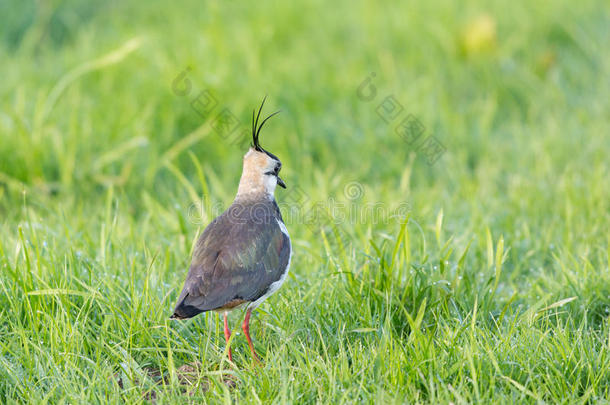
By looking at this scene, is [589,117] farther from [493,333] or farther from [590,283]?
[493,333]

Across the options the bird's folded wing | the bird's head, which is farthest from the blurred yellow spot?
the bird's folded wing

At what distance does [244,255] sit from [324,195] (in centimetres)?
180

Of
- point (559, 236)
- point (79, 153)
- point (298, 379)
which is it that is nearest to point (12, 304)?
point (298, 379)

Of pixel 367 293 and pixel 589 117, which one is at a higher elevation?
pixel 367 293

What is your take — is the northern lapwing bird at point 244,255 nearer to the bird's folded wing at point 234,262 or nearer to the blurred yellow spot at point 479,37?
the bird's folded wing at point 234,262

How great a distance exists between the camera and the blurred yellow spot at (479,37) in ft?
22.4

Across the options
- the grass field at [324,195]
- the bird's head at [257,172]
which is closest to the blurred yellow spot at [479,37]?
the grass field at [324,195]

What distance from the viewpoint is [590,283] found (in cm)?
375

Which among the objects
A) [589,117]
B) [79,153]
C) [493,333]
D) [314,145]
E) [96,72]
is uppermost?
[96,72]

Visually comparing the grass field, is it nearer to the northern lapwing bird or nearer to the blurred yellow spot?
the blurred yellow spot

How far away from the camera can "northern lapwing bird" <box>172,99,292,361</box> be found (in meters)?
3.09

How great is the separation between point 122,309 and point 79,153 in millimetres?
2211

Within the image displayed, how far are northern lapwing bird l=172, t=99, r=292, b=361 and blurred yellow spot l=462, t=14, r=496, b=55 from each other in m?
3.90

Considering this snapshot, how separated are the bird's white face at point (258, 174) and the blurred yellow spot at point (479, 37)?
390 centimetres
